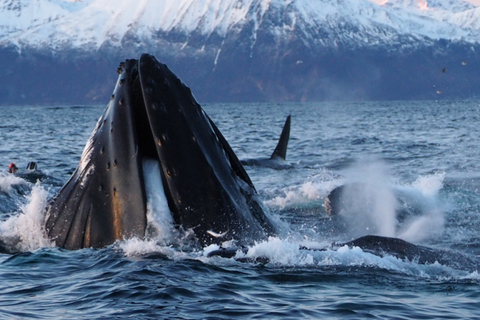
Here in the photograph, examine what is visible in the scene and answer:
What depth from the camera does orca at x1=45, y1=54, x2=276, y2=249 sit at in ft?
23.9

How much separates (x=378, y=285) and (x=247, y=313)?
158cm

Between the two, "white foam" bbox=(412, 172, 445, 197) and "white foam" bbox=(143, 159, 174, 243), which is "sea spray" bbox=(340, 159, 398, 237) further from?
"white foam" bbox=(143, 159, 174, 243)

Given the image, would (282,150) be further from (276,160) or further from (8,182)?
(8,182)

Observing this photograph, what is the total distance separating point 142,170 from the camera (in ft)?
24.0

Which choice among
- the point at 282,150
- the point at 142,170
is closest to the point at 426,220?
the point at 142,170

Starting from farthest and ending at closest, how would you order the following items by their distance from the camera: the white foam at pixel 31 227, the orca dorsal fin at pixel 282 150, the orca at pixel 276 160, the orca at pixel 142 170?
1. the orca dorsal fin at pixel 282 150
2. the orca at pixel 276 160
3. the white foam at pixel 31 227
4. the orca at pixel 142 170

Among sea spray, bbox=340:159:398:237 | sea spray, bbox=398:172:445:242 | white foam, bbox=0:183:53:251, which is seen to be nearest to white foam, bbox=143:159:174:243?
white foam, bbox=0:183:53:251

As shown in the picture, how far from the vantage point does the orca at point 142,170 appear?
7.30m

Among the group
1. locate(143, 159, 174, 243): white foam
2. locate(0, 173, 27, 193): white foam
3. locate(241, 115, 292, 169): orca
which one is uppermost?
locate(143, 159, 174, 243): white foam

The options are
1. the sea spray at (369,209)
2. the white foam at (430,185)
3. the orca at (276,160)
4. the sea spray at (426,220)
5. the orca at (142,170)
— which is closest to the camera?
the orca at (142,170)

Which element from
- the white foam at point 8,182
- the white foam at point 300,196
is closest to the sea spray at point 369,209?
the white foam at point 300,196

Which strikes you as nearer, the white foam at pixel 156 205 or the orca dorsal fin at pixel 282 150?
the white foam at pixel 156 205

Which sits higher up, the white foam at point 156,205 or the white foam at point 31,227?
the white foam at point 156,205

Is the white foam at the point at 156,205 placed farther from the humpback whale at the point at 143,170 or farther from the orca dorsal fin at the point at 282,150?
the orca dorsal fin at the point at 282,150
